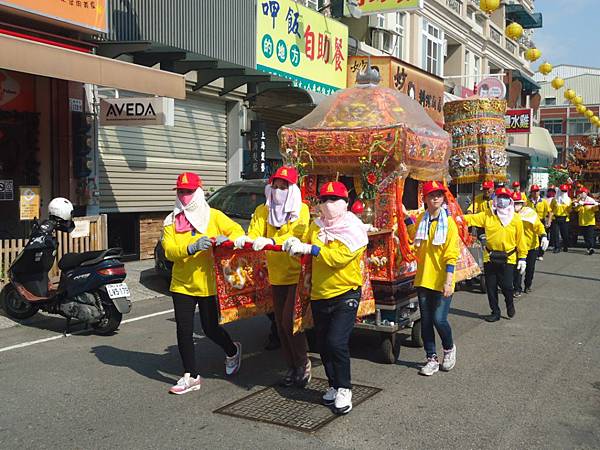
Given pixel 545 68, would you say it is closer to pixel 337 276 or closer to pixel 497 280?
pixel 497 280

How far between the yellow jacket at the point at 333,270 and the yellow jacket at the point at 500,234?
13.5 feet

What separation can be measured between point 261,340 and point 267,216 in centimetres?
221

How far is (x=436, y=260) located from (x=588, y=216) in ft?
46.0

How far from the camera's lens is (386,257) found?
6.60m

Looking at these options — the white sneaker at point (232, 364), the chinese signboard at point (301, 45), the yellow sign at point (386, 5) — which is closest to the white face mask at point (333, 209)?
the white sneaker at point (232, 364)

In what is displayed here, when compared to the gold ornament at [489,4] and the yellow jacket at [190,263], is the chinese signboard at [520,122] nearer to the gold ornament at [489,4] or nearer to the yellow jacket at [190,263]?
the gold ornament at [489,4]

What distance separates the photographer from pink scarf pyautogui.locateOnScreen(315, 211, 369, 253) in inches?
201

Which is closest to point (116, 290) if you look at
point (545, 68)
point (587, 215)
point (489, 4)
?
point (489, 4)

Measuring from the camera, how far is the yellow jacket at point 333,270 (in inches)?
199

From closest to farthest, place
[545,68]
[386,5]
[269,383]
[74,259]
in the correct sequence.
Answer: [269,383]
[74,259]
[386,5]
[545,68]

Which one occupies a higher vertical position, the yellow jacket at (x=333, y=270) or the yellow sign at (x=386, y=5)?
the yellow sign at (x=386, y=5)

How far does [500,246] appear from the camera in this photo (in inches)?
354

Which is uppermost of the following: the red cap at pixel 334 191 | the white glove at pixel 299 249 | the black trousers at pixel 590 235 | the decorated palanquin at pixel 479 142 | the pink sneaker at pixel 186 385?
the decorated palanquin at pixel 479 142

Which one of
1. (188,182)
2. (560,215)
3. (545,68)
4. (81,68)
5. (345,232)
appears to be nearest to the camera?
(345,232)
